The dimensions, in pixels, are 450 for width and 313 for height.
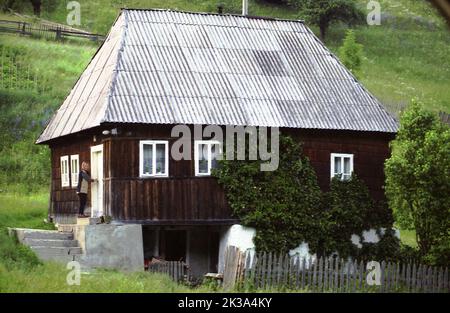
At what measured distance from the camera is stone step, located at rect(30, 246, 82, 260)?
1089 inches

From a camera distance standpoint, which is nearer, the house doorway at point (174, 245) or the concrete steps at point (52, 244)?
the concrete steps at point (52, 244)

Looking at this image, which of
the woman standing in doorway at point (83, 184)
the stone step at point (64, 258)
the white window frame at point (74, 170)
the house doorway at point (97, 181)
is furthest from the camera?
the white window frame at point (74, 170)

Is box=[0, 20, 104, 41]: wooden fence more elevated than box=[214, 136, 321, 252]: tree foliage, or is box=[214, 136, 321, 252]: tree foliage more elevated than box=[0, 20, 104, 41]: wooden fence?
box=[0, 20, 104, 41]: wooden fence

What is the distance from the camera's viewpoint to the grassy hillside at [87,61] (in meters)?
46.3

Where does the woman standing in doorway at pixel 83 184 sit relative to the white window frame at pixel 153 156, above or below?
below

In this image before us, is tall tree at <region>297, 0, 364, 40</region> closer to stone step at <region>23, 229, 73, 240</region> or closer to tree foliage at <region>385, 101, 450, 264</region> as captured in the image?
tree foliage at <region>385, 101, 450, 264</region>

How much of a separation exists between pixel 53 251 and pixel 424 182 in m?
9.91

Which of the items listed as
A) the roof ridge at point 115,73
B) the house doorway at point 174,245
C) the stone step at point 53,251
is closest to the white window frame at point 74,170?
the house doorway at point 174,245

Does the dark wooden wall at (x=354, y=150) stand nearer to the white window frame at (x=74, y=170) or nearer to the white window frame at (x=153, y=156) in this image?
the white window frame at (x=153, y=156)

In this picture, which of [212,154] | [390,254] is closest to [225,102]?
[212,154]

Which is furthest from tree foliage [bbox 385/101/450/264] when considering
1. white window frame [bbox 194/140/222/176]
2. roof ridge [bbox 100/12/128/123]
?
roof ridge [bbox 100/12/128/123]

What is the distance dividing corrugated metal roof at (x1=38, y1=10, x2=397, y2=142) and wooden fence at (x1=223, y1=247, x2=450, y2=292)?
195 inches

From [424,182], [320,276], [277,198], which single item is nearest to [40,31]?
[277,198]

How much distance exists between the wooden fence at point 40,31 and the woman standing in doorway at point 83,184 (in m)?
33.1
